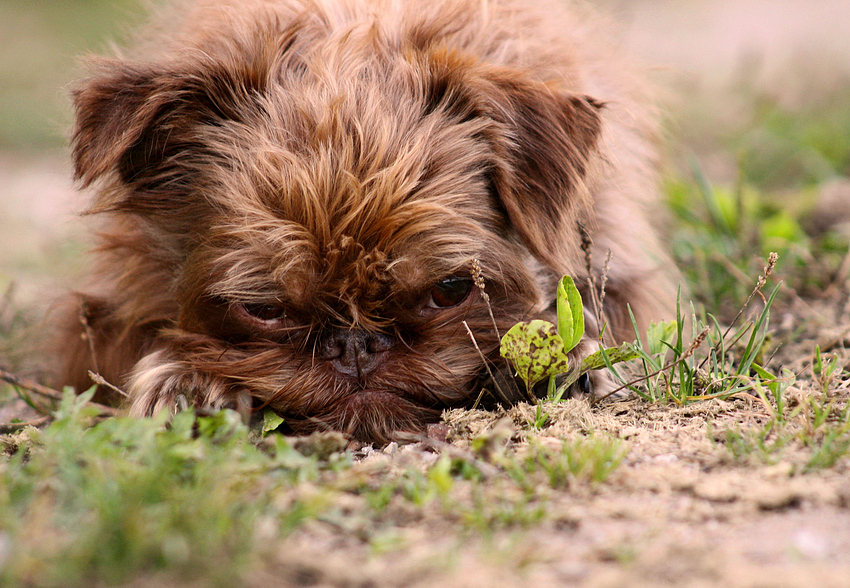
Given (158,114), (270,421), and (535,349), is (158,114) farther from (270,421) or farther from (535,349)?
(535,349)

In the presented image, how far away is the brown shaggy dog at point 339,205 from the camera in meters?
2.58

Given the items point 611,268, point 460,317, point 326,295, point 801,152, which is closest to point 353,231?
point 326,295

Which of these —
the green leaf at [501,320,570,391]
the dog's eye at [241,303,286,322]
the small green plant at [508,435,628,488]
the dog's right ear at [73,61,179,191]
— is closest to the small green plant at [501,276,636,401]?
the green leaf at [501,320,570,391]

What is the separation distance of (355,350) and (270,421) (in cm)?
38

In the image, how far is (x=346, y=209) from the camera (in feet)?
8.34

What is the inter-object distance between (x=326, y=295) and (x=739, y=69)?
799 cm

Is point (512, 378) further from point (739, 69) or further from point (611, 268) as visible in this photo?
point (739, 69)

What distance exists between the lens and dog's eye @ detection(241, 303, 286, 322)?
2.74 meters

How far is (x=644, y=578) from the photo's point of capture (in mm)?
1564

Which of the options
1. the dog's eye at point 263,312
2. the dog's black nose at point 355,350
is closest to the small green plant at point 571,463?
the dog's black nose at point 355,350

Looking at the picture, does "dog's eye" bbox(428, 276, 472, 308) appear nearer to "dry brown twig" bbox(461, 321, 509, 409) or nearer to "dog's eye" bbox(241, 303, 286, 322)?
"dry brown twig" bbox(461, 321, 509, 409)

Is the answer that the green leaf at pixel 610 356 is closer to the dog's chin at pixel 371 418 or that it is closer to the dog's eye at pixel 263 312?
the dog's chin at pixel 371 418

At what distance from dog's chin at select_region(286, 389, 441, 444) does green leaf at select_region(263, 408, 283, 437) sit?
0.05 metres

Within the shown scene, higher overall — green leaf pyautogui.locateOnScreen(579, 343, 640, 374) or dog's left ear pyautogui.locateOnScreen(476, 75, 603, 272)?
dog's left ear pyautogui.locateOnScreen(476, 75, 603, 272)
